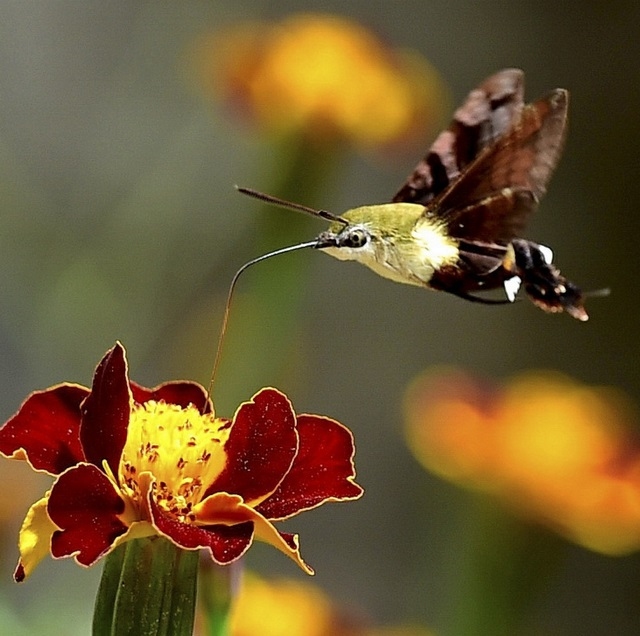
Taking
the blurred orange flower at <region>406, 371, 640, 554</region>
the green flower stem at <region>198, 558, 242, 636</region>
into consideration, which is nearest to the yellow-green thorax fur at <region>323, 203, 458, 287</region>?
the green flower stem at <region>198, 558, 242, 636</region>

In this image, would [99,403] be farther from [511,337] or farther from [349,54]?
[511,337]

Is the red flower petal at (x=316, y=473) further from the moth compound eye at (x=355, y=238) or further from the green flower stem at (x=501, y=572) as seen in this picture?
the green flower stem at (x=501, y=572)

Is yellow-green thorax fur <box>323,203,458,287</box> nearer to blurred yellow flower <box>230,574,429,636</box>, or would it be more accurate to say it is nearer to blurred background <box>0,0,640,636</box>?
blurred yellow flower <box>230,574,429,636</box>

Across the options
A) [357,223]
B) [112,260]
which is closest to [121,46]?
[112,260]

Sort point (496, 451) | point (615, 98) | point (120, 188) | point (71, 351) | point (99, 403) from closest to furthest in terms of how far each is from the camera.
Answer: point (99, 403), point (496, 451), point (71, 351), point (120, 188), point (615, 98)

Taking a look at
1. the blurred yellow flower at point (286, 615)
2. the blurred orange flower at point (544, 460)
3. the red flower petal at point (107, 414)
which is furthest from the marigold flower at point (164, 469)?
the blurred orange flower at point (544, 460)

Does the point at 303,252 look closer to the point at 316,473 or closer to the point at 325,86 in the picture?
the point at 325,86
